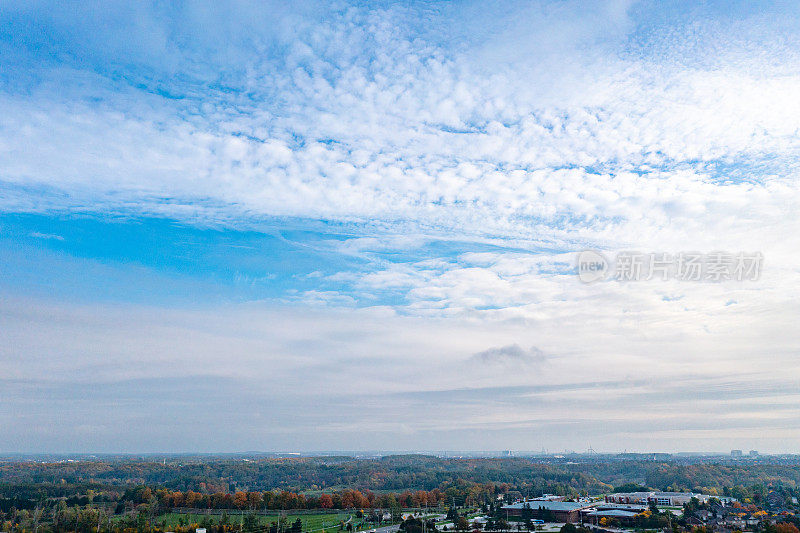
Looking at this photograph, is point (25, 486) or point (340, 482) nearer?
point (25, 486)

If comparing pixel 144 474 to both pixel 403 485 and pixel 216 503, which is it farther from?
pixel 216 503

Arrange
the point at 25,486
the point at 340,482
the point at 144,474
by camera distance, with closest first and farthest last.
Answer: the point at 25,486 < the point at 340,482 < the point at 144,474

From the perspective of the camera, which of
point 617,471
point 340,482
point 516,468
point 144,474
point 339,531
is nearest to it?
point 339,531

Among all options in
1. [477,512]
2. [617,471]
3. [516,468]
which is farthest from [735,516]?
[617,471]

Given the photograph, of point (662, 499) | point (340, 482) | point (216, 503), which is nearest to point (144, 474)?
point (340, 482)

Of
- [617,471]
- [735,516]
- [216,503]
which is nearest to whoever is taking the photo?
[735,516]

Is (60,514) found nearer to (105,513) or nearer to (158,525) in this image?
(105,513)
